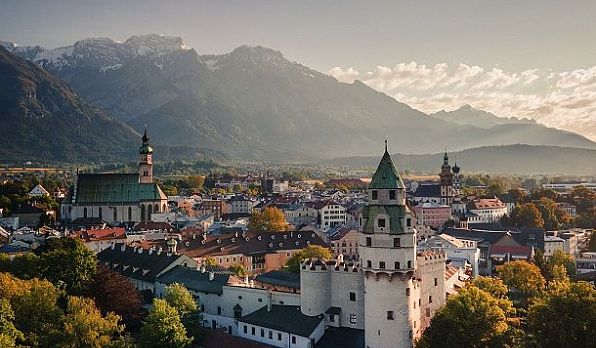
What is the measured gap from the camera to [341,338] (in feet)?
183

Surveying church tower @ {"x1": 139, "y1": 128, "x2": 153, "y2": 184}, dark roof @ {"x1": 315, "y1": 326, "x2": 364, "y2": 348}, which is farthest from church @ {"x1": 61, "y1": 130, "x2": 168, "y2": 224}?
dark roof @ {"x1": 315, "y1": 326, "x2": 364, "y2": 348}

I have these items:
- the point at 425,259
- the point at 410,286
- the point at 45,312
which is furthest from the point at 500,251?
the point at 45,312

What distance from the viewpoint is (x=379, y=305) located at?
5256 cm

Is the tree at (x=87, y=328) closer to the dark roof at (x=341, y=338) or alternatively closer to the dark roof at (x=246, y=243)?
the dark roof at (x=341, y=338)

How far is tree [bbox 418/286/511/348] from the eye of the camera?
5172 centimetres

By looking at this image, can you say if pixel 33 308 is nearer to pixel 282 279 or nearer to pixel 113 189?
pixel 282 279

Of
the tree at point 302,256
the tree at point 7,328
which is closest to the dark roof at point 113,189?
the tree at point 302,256

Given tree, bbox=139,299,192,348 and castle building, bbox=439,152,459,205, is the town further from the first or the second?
castle building, bbox=439,152,459,205

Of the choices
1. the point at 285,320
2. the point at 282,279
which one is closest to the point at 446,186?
the point at 282,279

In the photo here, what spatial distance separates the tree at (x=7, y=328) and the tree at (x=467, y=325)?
30.1m

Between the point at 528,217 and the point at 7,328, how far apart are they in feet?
400

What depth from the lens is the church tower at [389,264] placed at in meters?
52.1

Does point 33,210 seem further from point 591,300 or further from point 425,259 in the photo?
point 591,300

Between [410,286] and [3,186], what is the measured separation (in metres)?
144
